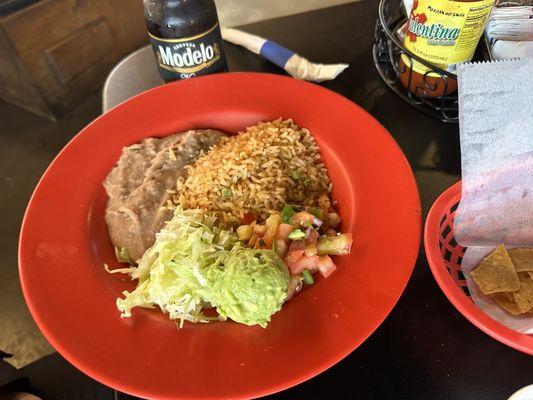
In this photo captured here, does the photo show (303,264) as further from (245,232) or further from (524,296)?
(524,296)

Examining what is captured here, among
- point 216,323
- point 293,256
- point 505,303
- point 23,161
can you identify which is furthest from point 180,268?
point 23,161

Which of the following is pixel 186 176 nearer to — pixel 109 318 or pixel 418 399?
pixel 109 318

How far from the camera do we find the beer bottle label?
1.18 metres

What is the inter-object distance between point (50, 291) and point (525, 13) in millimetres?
1294

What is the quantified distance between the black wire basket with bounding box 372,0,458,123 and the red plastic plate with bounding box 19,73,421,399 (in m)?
0.22

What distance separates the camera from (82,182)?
1.14 m

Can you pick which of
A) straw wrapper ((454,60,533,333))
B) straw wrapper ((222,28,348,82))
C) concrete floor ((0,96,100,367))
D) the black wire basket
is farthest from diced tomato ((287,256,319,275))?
concrete floor ((0,96,100,367))

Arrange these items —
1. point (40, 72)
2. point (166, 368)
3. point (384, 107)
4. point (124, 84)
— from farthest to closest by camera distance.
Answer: point (40, 72)
point (124, 84)
point (384, 107)
point (166, 368)

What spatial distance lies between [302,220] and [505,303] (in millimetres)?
425

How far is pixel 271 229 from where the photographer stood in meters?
0.99

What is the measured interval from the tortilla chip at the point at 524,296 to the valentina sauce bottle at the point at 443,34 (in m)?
0.53

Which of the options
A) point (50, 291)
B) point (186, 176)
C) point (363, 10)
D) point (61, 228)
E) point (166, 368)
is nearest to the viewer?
point (166, 368)

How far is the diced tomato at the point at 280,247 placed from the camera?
95 centimetres

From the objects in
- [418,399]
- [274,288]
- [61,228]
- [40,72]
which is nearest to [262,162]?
[274,288]
